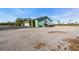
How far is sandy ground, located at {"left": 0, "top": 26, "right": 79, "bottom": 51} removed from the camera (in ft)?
9.35

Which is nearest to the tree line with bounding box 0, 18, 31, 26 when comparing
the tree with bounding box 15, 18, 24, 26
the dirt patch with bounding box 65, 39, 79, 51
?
the tree with bounding box 15, 18, 24, 26

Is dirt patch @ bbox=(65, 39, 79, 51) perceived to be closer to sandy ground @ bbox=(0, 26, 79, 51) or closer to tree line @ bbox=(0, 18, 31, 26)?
sandy ground @ bbox=(0, 26, 79, 51)

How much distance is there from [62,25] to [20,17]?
64 cm

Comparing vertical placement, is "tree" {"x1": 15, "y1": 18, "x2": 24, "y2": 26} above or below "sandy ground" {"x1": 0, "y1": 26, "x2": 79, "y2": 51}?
above

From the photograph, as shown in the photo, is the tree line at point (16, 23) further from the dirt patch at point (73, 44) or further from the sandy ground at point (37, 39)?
the dirt patch at point (73, 44)

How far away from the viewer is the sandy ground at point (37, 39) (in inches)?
112

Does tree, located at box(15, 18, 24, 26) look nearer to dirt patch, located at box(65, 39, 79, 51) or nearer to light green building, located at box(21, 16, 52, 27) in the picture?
light green building, located at box(21, 16, 52, 27)

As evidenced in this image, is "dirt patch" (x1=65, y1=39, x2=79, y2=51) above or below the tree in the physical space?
below

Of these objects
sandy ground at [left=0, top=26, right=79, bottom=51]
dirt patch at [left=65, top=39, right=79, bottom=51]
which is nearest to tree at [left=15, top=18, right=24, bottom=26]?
sandy ground at [left=0, top=26, right=79, bottom=51]

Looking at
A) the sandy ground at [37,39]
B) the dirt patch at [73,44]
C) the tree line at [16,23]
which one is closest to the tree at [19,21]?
the tree line at [16,23]

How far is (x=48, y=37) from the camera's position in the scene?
9.44ft
